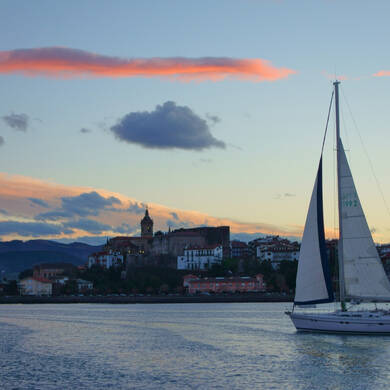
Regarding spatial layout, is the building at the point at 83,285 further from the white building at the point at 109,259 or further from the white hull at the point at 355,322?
the white hull at the point at 355,322

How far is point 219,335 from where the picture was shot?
4822cm

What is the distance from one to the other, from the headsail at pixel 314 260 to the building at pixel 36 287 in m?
123

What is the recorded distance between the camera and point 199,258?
523ft

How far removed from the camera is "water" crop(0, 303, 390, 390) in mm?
27969

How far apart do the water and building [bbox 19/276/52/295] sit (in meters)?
107

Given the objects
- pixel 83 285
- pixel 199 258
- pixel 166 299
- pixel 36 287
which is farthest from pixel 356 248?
pixel 36 287

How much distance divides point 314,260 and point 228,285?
98.8 m

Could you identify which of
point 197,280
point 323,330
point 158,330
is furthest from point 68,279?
point 323,330

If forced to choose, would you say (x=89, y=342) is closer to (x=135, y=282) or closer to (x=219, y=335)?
(x=219, y=335)

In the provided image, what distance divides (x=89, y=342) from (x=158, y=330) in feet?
34.5

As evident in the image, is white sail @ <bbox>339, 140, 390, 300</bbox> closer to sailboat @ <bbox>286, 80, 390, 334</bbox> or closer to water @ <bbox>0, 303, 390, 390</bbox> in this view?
sailboat @ <bbox>286, 80, 390, 334</bbox>

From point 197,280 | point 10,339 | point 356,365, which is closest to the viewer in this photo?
point 356,365

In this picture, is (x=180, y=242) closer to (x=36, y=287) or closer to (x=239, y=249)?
(x=239, y=249)

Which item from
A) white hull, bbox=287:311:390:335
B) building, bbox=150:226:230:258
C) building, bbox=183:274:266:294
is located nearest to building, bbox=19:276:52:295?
building, bbox=150:226:230:258
